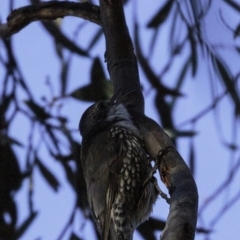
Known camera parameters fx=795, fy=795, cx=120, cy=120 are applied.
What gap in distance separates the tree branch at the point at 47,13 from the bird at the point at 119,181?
38 centimetres

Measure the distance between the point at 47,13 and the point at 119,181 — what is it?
0.79 metres

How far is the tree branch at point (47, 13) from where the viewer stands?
131 inches

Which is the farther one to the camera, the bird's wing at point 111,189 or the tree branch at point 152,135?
the bird's wing at point 111,189

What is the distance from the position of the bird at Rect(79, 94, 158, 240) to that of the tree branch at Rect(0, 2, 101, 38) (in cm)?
38

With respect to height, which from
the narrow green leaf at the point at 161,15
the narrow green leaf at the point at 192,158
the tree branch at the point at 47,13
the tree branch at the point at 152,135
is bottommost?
the tree branch at the point at 152,135

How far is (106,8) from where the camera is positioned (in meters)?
3.07

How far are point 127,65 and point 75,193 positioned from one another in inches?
47.1

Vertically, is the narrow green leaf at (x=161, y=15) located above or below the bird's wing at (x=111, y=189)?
above

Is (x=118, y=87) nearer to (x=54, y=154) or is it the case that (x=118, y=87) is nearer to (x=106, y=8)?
(x=106, y=8)

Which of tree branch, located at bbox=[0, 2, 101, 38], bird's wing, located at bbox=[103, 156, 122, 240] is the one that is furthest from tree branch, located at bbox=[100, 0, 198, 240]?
bird's wing, located at bbox=[103, 156, 122, 240]

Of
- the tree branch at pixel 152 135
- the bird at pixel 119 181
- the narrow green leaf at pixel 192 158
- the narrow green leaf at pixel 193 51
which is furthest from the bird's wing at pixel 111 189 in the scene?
the narrow green leaf at pixel 193 51

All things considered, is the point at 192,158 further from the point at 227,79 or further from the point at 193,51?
the point at 227,79

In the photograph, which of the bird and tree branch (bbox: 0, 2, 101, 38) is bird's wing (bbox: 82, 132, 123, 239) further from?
tree branch (bbox: 0, 2, 101, 38)

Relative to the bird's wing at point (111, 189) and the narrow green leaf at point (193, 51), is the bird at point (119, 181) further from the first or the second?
the narrow green leaf at point (193, 51)
